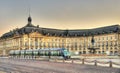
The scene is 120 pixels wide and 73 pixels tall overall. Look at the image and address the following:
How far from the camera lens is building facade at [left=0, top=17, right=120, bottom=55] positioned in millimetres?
151625

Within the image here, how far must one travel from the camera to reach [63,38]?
170375mm

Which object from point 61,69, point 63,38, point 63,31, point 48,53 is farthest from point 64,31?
point 61,69

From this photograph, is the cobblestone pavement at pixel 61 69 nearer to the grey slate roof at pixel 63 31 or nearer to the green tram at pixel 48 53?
the green tram at pixel 48 53

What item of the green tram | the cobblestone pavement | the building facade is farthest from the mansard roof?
the cobblestone pavement

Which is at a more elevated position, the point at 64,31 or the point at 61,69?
the point at 64,31

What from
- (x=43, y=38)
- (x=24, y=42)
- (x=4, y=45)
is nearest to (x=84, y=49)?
(x=43, y=38)

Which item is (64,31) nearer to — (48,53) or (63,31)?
(63,31)

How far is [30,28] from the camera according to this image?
157750mm

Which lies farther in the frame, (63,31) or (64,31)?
(64,31)

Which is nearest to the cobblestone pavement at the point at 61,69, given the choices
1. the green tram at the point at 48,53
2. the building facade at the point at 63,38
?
the green tram at the point at 48,53

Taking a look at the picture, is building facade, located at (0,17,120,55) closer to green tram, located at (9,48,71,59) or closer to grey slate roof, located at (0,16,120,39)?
grey slate roof, located at (0,16,120,39)

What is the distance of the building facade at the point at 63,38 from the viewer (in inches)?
5969

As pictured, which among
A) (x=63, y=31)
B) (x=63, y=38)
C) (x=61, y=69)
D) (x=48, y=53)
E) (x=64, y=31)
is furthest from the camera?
(x=64, y=31)

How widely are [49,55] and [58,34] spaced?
301 feet
